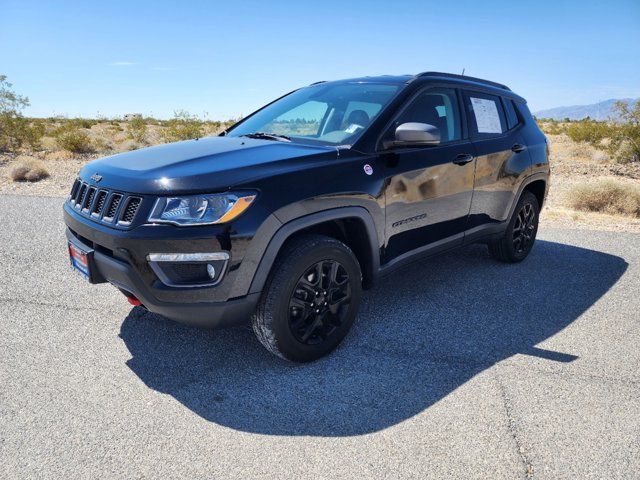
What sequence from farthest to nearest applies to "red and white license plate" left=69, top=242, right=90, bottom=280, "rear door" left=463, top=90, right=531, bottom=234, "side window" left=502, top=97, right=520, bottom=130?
"side window" left=502, top=97, right=520, bottom=130
"rear door" left=463, top=90, right=531, bottom=234
"red and white license plate" left=69, top=242, right=90, bottom=280

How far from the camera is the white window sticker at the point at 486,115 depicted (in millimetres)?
4410

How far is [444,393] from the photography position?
2.86 metres

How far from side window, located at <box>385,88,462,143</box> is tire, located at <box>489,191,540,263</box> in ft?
4.49

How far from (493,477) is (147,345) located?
2.29 metres

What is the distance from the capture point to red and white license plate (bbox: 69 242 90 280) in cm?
292

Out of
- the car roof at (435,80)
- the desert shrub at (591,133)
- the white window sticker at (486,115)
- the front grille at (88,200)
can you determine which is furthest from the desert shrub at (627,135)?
the front grille at (88,200)

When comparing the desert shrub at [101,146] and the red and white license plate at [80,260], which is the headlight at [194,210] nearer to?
the red and white license plate at [80,260]

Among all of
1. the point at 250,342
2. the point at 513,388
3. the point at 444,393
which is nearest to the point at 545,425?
the point at 513,388

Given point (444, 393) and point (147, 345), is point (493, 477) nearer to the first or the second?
point (444, 393)

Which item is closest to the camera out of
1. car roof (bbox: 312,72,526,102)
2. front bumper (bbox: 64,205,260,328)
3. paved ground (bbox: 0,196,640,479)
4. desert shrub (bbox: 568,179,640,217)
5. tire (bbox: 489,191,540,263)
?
paved ground (bbox: 0,196,640,479)

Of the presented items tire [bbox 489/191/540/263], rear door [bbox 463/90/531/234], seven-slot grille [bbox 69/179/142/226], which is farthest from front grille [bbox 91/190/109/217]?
tire [bbox 489/191/540/263]

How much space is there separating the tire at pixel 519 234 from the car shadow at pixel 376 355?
372 mm

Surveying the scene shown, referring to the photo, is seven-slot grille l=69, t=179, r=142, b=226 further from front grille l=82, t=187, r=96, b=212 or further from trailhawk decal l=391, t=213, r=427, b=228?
trailhawk decal l=391, t=213, r=427, b=228

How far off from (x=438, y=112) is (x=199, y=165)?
2130 millimetres
